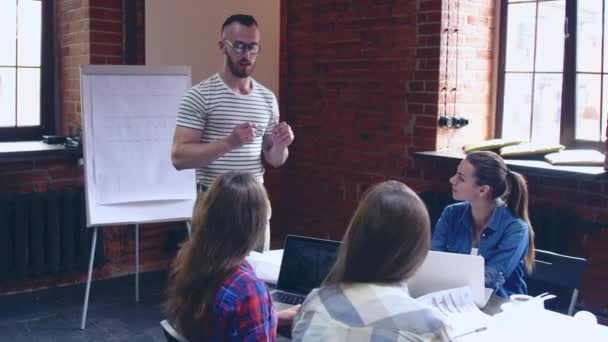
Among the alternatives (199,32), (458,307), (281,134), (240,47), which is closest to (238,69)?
(240,47)

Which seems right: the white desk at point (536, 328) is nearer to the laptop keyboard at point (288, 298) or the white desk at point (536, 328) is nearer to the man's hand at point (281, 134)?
the laptop keyboard at point (288, 298)

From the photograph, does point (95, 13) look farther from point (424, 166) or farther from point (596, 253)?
point (596, 253)

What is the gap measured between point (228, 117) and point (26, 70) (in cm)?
211

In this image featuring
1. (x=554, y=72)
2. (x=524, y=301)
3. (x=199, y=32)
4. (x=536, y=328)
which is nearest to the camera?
(x=536, y=328)

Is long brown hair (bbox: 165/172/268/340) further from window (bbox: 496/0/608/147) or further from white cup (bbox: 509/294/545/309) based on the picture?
window (bbox: 496/0/608/147)

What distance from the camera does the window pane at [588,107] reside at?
410 centimetres

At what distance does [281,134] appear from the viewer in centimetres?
311

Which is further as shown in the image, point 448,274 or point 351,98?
point 351,98

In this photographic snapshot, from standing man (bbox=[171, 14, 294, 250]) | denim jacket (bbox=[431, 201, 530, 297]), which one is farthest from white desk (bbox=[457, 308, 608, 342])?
standing man (bbox=[171, 14, 294, 250])

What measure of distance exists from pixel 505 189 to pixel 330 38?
2457 mm

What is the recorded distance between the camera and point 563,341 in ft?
6.49

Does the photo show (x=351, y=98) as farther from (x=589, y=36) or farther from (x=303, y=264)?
(x=303, y=264)

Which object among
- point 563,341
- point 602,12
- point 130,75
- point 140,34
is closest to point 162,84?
point 130,75

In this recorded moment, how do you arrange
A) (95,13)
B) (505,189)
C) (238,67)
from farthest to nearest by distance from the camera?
(95,13) → (238,67) → (505,189)
